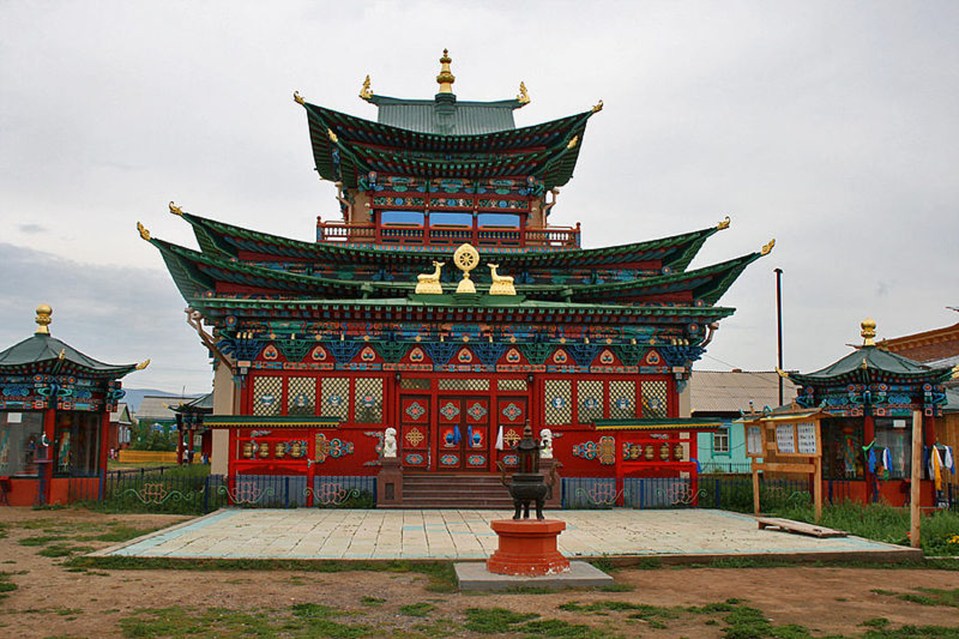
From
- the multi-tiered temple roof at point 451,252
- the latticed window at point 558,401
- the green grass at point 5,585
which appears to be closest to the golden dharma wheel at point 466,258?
the multi-tiered temple roof at point 451,252

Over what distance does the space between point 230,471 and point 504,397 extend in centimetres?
789

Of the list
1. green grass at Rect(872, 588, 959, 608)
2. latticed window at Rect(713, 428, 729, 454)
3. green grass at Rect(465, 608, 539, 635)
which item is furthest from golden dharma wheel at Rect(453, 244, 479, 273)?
latticed window at Rect(713, 428, 729, 454)

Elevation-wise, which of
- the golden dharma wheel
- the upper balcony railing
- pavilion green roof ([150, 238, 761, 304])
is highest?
the upper balcony railing

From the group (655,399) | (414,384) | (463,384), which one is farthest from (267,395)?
(655,399)

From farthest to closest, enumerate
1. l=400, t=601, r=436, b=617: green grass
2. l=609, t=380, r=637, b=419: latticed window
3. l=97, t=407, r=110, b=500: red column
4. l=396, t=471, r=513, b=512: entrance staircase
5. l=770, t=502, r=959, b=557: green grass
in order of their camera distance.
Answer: l=609, t=380, r=637, b=419: latticed window → l=97, t=407, r=110, b=500: red column → l=396, t=471, r=513, b=512: entrance staircase → l=770, t=502, r=959, b=557: green grass → l=400, t=601, r=436, b=617: green grass

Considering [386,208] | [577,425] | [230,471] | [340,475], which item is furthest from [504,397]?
[386,208]

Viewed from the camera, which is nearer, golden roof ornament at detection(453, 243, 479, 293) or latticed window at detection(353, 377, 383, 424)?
latticed window at detection(353, 377, 383, 424)

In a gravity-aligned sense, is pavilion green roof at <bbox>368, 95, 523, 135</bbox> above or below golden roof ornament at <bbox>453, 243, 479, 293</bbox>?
above

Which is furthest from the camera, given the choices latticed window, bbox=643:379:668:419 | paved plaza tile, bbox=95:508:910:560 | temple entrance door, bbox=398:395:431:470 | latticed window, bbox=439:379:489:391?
latticed window, bbox=643:379:668:419

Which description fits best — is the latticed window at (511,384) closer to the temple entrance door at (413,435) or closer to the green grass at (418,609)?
the temple entrance door at (413,435)

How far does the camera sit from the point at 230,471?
22656 mm

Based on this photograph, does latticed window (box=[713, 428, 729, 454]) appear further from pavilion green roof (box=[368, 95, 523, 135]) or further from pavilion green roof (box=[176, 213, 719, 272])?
pavilion green roof (box=[368, 95, 523, 135])

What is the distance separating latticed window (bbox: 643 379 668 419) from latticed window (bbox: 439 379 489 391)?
473cm

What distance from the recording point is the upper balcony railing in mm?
30922
